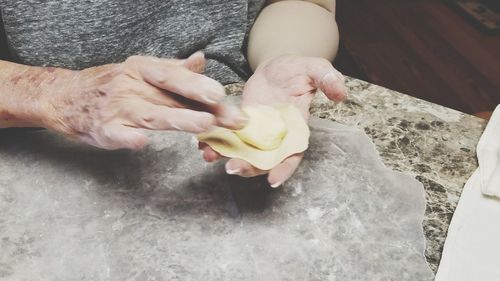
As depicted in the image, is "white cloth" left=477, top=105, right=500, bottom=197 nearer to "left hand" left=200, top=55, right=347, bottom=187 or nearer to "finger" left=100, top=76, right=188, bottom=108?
"left hand" left=200, top=55, right=347, bottom=187

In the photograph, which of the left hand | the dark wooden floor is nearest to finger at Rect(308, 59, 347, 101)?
the left hand

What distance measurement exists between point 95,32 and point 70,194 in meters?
0.28

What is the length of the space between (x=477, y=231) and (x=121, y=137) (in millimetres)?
493

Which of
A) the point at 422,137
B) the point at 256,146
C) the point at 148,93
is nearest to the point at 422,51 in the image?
the point at 422,137

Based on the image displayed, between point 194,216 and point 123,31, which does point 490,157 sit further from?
point 123,31

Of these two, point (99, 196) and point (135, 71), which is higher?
point (135, 71)

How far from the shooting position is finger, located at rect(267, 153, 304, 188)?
2.29ft

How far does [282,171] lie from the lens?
27.9 inches

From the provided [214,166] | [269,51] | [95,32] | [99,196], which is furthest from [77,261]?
[269,51]

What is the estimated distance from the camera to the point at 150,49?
0.96 metres

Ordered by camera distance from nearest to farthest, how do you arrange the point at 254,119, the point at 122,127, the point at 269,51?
A: the point at 122,127
the point at 254,119
the point at 269,51

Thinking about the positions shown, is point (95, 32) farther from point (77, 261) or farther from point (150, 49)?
point (77, 261)

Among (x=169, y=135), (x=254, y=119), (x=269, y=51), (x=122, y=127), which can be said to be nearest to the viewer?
(x=122, y=127)

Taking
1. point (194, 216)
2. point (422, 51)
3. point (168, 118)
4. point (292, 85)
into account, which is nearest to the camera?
point (168, 118)
